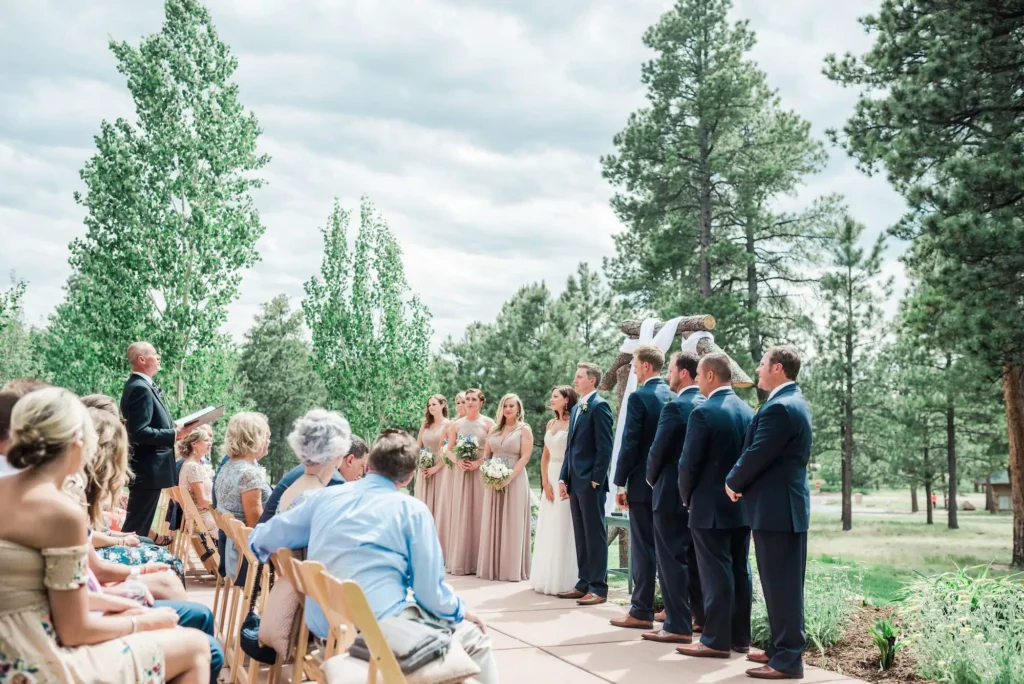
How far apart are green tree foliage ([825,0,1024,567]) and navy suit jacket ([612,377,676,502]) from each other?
6.73 metres

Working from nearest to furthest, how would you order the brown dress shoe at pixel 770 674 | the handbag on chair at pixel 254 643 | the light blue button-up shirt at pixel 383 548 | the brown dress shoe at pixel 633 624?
the light blue button-up shirt at pixel 383 548 → the handbag on chair at pixel 254 643 → the brown dress shoe at pixel 770 674 → the brown dress shoe at pixel 633 624

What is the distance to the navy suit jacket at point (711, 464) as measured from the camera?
19.6ft

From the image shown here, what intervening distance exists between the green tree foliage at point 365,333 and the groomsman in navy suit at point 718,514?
95.2 ft

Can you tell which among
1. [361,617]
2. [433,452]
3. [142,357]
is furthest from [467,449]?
[361,617]

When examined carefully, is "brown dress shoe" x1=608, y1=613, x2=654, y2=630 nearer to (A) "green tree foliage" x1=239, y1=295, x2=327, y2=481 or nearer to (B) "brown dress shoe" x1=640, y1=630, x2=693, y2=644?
(B) "brown dress shoe" x1=640, y1=630, x2=693, y2=644

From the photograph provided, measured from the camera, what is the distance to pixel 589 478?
313 inches

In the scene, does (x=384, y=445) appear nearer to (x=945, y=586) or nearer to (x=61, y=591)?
(x=61, y=591)

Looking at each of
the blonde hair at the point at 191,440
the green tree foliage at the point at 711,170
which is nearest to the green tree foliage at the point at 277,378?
the green tree foliage at the point at 711,170

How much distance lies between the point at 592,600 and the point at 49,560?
5.94 meters

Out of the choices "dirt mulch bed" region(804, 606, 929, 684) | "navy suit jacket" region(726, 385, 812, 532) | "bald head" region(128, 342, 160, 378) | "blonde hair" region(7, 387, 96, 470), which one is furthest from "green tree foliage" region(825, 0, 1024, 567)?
"blonde hair" region(7, 387, 96, 470)

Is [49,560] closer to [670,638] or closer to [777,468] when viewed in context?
[777,468]

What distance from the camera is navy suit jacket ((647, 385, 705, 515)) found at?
21.2 feet

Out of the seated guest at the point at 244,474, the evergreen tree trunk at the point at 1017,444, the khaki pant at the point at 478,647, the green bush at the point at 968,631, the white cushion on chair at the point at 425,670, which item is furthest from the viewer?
the evergreen tree trunk at the point at 1017,444

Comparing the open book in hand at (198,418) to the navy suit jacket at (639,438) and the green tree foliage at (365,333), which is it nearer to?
the navy suit jacket at (639,438)
